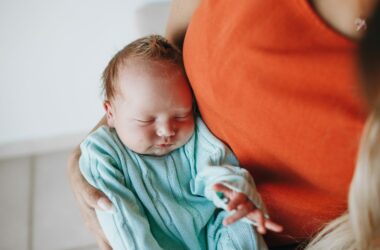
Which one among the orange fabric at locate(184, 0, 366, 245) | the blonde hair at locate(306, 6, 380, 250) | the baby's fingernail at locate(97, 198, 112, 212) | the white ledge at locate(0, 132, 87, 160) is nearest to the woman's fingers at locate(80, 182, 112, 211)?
the baby's fingernail at locate(97, 198, 112, 212)

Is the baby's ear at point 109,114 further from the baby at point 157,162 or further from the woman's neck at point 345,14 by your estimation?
the woman's neck at point 345,14

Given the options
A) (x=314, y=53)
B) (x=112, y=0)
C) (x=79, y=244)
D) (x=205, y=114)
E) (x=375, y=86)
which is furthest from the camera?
(x=79, y=244)

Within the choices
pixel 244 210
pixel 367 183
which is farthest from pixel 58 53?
pixel 367 183

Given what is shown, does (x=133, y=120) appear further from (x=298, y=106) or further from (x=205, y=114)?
(x=298, y=106)

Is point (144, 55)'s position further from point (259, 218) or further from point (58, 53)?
point (58, 53)

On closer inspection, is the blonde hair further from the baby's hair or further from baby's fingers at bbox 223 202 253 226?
the baby's hair

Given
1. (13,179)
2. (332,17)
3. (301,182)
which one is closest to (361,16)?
(332,17)

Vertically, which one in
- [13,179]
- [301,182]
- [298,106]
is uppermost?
[298,106]

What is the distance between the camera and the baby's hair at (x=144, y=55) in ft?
2.44

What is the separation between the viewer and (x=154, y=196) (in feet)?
2.48

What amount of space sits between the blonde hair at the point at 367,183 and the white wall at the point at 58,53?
63 centimetres

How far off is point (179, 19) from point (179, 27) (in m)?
0.02

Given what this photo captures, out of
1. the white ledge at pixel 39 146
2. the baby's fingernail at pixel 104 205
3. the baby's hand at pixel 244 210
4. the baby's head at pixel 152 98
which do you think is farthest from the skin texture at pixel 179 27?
the white ledge at pixel 39 146

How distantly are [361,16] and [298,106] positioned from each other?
0.15m
